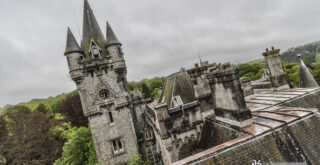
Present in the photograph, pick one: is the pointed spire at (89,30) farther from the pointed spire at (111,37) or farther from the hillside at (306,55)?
the hillside at (306,55)

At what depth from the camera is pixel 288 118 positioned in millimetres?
5594

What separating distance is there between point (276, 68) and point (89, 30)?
1973 centimetres

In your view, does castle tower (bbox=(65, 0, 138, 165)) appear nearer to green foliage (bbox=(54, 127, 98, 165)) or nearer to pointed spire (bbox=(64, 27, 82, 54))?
pointed spire (bbox=(64, 27, 82, 54))

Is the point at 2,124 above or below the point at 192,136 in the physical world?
above

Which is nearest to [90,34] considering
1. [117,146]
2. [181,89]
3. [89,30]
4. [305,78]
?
[89,30]

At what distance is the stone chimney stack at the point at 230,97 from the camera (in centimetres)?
616

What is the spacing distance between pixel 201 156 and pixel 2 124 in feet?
143

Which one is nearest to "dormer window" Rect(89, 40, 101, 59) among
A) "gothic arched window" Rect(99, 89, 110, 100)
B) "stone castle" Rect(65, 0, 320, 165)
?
"stone castle" Rect(65, 0, 320, 165)

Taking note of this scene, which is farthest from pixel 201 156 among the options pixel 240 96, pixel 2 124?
pixel 2 124

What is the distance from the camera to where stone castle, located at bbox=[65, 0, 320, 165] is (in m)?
4.93

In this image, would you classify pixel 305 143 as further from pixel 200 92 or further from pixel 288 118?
pixel 200 92

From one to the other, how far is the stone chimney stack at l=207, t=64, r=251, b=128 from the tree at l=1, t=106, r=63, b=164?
28639mm

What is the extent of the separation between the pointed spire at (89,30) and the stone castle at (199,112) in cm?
11

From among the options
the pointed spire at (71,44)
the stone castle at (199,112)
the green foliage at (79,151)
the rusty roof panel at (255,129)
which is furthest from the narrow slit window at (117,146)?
the rusty roof panel at (255,129)
